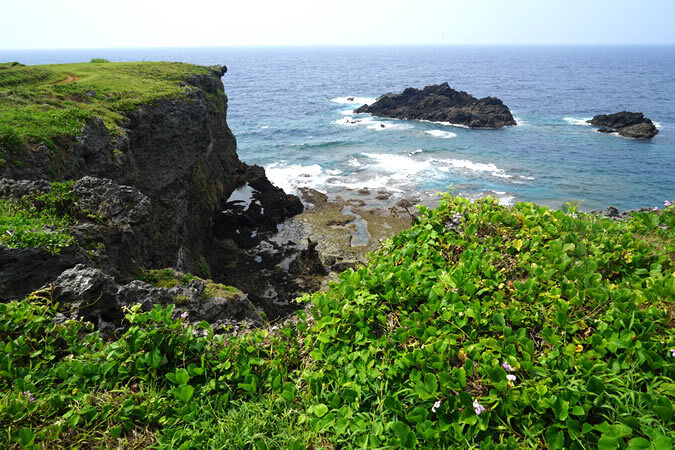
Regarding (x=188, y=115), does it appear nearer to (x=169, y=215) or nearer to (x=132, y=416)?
(x=169, y=215)

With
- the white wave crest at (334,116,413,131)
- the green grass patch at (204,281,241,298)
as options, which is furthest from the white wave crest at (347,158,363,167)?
the green grass patch at (204,281,241,298)

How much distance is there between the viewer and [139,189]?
58.8 feet

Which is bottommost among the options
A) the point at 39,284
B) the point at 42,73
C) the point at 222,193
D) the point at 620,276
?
the point at 222,193

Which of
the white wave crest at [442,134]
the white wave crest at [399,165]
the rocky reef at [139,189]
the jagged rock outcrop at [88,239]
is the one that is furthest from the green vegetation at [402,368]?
the white wave crest at [442,134]

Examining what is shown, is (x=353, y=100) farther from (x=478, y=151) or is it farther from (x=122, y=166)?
(x=122, y=166)

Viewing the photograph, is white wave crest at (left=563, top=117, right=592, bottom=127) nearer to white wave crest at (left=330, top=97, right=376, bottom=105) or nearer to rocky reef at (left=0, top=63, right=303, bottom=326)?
white wave crest at (left=330, top=97, right=376, bottom=105)

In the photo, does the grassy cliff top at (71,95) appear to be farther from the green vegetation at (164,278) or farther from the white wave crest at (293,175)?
the white wave crest at (293,175)

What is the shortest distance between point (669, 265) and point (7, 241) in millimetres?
11081

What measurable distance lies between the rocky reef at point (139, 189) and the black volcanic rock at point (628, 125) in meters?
55.2

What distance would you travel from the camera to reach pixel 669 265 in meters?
4.96

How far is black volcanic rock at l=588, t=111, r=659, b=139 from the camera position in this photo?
180 ft

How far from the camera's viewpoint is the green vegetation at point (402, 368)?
3154 mm

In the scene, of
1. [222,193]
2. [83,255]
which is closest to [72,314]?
[83,255]

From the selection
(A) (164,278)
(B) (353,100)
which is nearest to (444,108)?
(B) (353,100)
